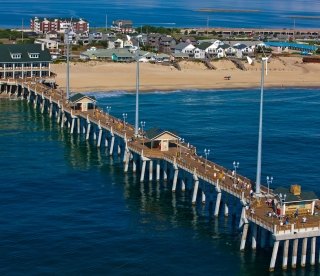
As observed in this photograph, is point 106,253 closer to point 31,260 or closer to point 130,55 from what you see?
point 31,260

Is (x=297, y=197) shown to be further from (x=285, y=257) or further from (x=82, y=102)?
(x=82, y=102)

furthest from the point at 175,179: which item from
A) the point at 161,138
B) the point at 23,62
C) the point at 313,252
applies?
the point at 23,62

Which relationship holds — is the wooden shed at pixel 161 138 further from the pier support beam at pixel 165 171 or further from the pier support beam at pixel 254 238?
the pier support beam at pixel 254 238

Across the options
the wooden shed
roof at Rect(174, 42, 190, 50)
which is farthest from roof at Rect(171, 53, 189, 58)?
the wooden shed

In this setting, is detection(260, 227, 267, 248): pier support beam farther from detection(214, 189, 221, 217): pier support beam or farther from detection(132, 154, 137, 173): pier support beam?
detection(132, 154, 137, 173): pier support beam

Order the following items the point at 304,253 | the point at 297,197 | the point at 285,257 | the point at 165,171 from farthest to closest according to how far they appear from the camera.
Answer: the point at 165,171 → the point at 297,197 → the point at 304,253 → the point at 285,257

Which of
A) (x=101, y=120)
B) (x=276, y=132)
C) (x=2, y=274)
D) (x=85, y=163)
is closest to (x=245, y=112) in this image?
(x=276, y=132)
